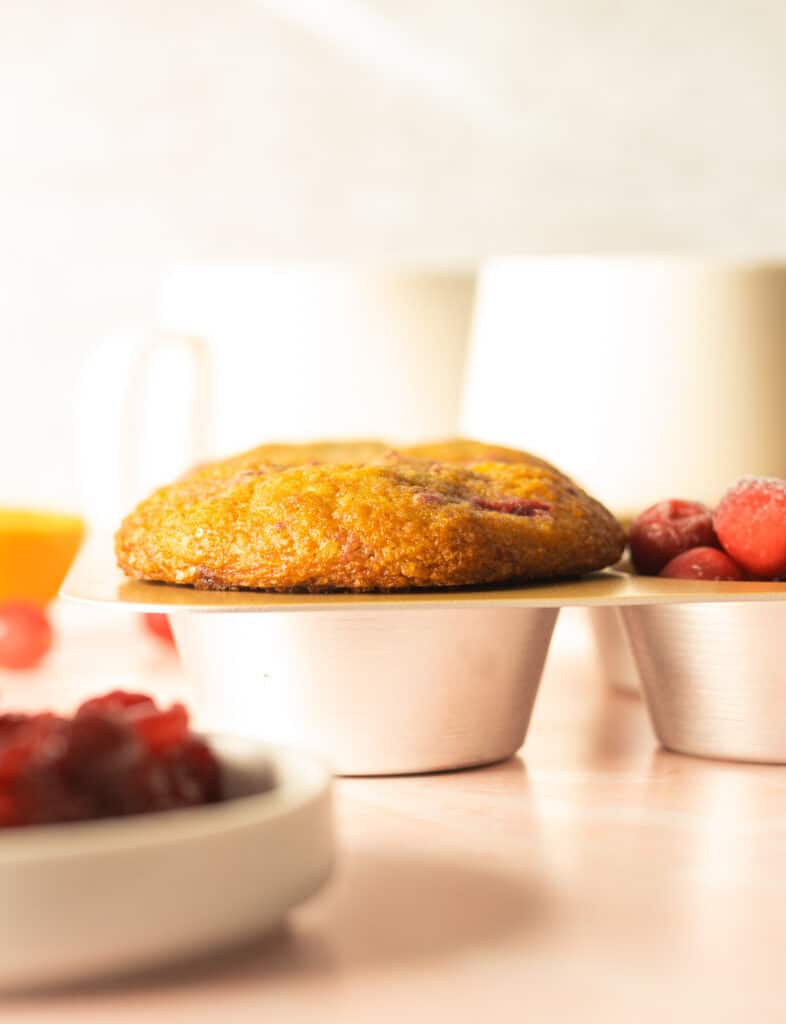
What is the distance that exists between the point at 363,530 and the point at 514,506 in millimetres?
131

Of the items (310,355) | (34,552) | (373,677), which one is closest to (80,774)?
(373,677)

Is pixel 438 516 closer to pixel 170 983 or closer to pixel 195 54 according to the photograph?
pixel 170 983

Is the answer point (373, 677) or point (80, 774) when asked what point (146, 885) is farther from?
point (373, 677)

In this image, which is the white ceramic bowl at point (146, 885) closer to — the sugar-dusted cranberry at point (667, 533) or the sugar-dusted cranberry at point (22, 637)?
the sugar-dusted cranberry at point (667, 533)

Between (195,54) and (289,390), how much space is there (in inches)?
47.3

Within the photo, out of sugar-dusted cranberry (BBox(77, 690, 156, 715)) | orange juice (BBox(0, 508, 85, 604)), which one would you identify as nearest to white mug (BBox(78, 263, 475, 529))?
orange juice (BBox(0, 508, 85, 604))

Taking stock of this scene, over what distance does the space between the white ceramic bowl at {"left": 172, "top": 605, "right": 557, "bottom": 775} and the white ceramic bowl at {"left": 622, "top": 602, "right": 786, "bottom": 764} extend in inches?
3.6

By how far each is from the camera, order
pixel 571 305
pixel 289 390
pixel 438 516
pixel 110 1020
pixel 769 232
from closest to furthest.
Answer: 1. pixel 110 1020
2. pixel 438 516
3. pixel 571 305
4. pixel 289 390
5. pixel 769 232

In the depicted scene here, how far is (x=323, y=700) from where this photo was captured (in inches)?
40.6

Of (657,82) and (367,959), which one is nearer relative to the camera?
(367,959)

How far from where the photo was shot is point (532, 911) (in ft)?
2.46

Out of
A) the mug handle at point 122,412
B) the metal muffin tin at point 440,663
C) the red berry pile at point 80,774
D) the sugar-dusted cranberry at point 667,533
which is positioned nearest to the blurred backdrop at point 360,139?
the mug handle at point 122,412

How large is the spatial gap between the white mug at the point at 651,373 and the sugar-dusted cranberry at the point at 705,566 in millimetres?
499

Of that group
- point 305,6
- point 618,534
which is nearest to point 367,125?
point 305,6
